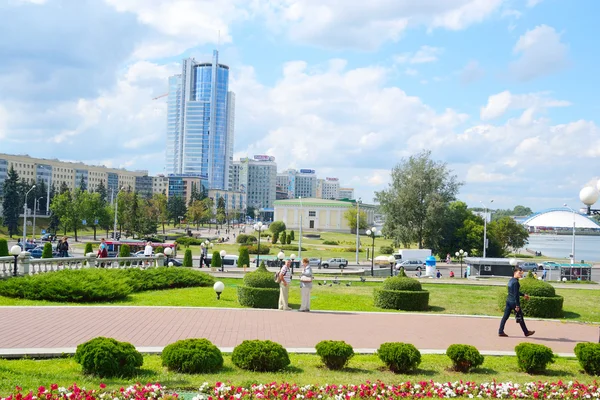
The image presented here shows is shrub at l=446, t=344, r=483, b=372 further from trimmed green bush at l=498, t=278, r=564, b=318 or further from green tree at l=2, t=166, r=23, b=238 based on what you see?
green tree at l=2, t=166, r=23, b=238

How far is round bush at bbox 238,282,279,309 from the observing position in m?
17.4

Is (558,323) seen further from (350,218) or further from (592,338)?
(350,218)

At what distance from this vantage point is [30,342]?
10945 mm

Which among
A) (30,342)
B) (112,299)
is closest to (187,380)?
(30,342)

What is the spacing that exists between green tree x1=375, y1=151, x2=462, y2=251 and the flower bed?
51.8m

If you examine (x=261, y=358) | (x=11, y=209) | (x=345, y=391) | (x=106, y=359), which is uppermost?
(x=11, y=209)

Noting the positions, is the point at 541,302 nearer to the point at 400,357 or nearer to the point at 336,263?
the point at 400,357

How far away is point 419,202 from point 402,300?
43.8 metres

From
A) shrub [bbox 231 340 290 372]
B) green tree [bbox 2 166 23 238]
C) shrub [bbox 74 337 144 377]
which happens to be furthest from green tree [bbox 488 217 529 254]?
shrub [bbox 74 337 144 377]

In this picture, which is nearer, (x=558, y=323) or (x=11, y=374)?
(x=11, y=374)

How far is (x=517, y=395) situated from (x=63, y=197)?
81.4 m

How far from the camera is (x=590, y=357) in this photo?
983cm

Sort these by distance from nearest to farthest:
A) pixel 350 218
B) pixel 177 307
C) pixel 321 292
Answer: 1. pixel 177 307
2. pixel 321 292
3. pixel 350 218

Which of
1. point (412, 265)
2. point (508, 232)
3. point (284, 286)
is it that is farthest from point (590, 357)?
point (508, 232)
